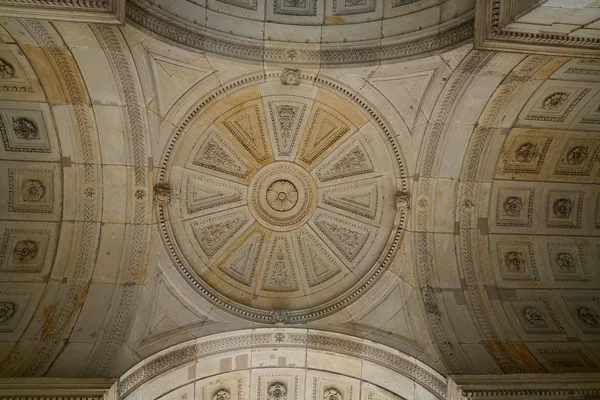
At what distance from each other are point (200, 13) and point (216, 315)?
203 inches

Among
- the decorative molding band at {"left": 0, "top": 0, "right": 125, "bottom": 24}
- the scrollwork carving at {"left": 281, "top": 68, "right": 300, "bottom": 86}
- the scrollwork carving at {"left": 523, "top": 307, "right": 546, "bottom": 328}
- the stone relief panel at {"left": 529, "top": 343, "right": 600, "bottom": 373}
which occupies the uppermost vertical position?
the scrollwork carving at {"left": 281, "top": 68, "right": 300, "bottom": 86}

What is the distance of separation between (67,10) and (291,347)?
6505mm

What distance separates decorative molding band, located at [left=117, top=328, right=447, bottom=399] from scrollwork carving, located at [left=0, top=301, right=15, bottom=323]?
230cm

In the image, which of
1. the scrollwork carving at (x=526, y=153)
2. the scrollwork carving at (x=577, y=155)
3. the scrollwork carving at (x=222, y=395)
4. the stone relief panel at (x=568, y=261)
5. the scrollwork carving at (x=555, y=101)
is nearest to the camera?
the scrollwork carving at (x=555, y=101)

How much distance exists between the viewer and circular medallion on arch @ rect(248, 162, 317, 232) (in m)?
11.2

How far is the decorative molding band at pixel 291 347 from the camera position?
9.67 meters

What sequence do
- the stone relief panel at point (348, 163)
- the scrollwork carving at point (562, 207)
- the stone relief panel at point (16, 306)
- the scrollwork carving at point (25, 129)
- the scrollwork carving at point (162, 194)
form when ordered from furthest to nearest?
the scrollwork carving at point (562, 207)
the stone relief panel at point (348, 163)
the scrollwork carving at point (162, 194)
the scrollwork carving at point (25, 129)
the stone relief panel at point (16, 306)

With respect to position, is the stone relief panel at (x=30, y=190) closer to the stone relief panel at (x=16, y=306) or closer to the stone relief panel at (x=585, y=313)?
the stone relief panel at (x=16, y=306)

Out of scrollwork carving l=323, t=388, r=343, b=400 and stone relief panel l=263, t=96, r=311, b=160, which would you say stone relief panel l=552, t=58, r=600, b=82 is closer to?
stone relief panel l=263, t=96, r=311, b=160

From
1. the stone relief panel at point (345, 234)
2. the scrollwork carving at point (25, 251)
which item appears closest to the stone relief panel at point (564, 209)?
the stone relief panel at point (345, 234)

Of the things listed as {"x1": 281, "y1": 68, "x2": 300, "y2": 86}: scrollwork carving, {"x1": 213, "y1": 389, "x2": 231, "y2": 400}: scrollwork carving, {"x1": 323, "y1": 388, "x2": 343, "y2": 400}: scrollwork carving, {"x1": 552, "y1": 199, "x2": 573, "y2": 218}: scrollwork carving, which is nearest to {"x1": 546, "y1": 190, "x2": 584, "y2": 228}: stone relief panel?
{"x1": 552, "y1": 199, "x2": 573, "y2": 218}: scrollwork carving

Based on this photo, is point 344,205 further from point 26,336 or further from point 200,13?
point 26,336

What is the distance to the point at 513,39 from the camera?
7926 mm

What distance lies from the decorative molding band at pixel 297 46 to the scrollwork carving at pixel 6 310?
5014 mm
